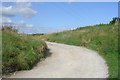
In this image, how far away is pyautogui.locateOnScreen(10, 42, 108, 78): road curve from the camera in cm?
1686

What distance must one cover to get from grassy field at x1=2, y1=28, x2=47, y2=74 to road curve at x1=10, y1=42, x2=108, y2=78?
0.41m

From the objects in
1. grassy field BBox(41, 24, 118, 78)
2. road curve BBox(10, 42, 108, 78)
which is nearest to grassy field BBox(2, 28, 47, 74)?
road curve BBox(10, 42, 108, 78)

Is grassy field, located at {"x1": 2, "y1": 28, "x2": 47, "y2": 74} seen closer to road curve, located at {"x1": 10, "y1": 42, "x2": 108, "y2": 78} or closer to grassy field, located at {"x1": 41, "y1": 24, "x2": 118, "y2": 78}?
road curve, located at {"x1": 10, "y1": 42, "x2": 108, "y2": 78}

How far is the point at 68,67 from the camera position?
18.8 metres

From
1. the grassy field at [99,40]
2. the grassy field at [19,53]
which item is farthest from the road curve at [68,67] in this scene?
the grassy field at [99,40]

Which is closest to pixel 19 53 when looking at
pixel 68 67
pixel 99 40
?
pixel 68 67

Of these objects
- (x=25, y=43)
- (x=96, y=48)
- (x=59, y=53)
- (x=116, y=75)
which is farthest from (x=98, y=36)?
(x=116, y=75)

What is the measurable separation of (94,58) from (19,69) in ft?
22.2

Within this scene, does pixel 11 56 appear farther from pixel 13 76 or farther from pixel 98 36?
pixel 98 36

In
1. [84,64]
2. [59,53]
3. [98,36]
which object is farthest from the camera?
[98,36]

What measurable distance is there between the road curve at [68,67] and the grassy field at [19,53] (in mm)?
412

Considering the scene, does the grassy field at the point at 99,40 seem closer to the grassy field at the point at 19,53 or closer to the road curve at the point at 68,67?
the road curve at the point at 68,67

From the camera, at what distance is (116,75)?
56.0 ft

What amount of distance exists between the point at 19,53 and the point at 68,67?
2.87 m
